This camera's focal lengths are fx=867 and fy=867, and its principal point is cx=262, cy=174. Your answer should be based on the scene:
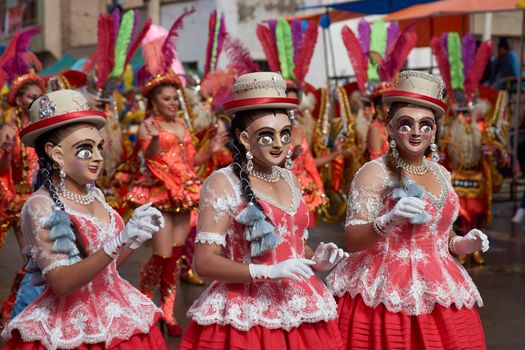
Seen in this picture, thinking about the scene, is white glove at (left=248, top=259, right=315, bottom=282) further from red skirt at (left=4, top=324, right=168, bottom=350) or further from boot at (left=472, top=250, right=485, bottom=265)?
boot at (left=472, top=250, right=485, bottom=265)

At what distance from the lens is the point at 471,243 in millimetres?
3883

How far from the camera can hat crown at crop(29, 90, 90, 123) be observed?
11.0 ft

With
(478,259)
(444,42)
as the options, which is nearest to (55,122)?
(478,259)

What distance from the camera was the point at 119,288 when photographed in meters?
3.46

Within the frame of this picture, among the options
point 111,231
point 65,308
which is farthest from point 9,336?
point 111,231

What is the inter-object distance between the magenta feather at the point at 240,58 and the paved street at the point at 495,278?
1.92m

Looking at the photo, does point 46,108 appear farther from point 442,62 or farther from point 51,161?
point 442,62

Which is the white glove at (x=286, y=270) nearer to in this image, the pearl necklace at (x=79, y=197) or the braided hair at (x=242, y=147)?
the braided hair at (x=242, y=147)

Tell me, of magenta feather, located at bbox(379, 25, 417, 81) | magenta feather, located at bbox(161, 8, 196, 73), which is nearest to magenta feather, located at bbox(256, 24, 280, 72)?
magenta feather, located at bbox(379, 25, 417, 81)

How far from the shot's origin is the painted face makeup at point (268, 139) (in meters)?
3.48

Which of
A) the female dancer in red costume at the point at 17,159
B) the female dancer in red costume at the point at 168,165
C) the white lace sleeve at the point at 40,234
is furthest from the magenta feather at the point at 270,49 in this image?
the white lace sleeve at the point at 40,234

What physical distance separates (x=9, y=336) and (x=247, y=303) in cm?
93

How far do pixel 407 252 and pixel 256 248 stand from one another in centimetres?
86

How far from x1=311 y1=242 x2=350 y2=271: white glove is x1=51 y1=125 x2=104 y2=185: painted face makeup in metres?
0.94
